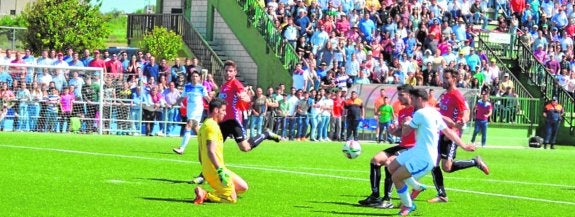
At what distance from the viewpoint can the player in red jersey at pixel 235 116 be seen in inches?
837

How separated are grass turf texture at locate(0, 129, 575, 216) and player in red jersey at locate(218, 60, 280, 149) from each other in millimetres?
658

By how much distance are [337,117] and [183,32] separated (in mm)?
9040

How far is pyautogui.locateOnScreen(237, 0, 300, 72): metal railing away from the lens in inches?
1747

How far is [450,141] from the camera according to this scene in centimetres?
1909

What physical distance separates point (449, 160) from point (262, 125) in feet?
69.9

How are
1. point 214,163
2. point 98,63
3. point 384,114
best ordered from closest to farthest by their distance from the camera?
1. point 214,163
2. point 98,63
3. point 384,114

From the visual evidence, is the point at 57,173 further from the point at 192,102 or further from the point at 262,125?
the point at 262,125

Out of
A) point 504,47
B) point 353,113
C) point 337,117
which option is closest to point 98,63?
point 337,117

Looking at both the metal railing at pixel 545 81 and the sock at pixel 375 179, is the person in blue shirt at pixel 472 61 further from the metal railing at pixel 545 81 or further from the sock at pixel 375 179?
the sock at pixel 375 179

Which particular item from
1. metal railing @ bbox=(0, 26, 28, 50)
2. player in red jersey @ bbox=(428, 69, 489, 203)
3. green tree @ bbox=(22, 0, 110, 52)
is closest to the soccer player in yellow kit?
player in red jersey @ bbox=(428, 69, 489, 203)

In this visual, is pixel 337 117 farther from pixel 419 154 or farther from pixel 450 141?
pixel 419 154

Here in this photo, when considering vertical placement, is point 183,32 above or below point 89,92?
above

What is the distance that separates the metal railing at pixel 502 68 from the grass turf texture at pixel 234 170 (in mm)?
15951

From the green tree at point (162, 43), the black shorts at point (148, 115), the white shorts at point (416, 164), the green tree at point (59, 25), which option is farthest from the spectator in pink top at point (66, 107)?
the white shorts at point (416, 164)
